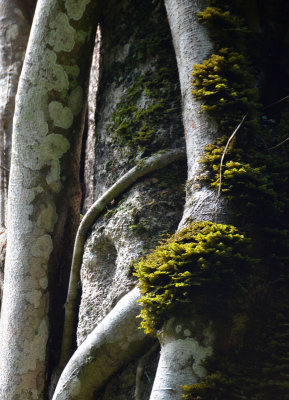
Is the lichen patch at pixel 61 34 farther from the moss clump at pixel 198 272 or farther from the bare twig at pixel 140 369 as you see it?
the bare twig at pixel 140 369

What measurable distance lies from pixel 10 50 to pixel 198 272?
1.84m

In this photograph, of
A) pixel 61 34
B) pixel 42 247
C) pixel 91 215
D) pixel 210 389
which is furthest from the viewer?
pixel 61 34

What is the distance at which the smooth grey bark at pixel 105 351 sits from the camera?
1.38m

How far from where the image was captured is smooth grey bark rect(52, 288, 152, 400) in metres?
1.38

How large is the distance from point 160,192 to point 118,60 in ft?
2.10

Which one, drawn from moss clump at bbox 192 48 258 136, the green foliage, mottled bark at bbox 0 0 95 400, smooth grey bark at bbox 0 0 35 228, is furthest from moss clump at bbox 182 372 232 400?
smooth grey bark at bbox 0 0 35 228

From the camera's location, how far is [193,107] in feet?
4.68

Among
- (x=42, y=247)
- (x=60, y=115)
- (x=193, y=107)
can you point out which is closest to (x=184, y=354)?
(x=193, y=107)

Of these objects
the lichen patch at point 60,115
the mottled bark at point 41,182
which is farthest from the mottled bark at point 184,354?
the lichen patch at point 60,115

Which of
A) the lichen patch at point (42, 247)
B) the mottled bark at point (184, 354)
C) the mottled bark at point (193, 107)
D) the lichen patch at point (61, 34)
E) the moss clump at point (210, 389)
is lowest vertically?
the moss clump at point (210, 389)

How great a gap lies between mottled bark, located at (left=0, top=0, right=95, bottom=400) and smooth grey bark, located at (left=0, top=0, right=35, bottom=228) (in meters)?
0.52

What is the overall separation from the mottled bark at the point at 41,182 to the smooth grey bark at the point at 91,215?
0.27 ft

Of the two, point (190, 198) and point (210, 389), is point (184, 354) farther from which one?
point (190, 198)

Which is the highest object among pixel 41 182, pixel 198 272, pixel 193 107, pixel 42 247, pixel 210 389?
pixel 193 107
